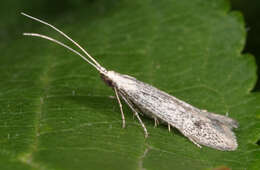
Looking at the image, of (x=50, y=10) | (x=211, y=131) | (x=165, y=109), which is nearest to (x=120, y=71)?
(x=165, y=109)

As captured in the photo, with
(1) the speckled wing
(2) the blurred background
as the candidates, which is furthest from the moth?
(2) the blurred background

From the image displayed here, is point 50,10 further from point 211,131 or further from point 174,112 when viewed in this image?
point 211,131

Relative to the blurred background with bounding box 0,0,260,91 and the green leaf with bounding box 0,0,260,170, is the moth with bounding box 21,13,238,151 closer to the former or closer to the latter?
the green leaf with bounding box 0,0,260,170

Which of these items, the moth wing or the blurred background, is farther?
the blurred background

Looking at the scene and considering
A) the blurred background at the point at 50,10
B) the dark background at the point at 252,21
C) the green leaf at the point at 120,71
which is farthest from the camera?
the blurred background at the point at 50,10

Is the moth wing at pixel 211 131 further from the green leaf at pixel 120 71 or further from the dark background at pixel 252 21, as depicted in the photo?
the dark background at pixel 252 21

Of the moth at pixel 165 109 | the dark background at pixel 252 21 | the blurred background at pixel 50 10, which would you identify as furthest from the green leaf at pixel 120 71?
the dark background at pixel 252 21
